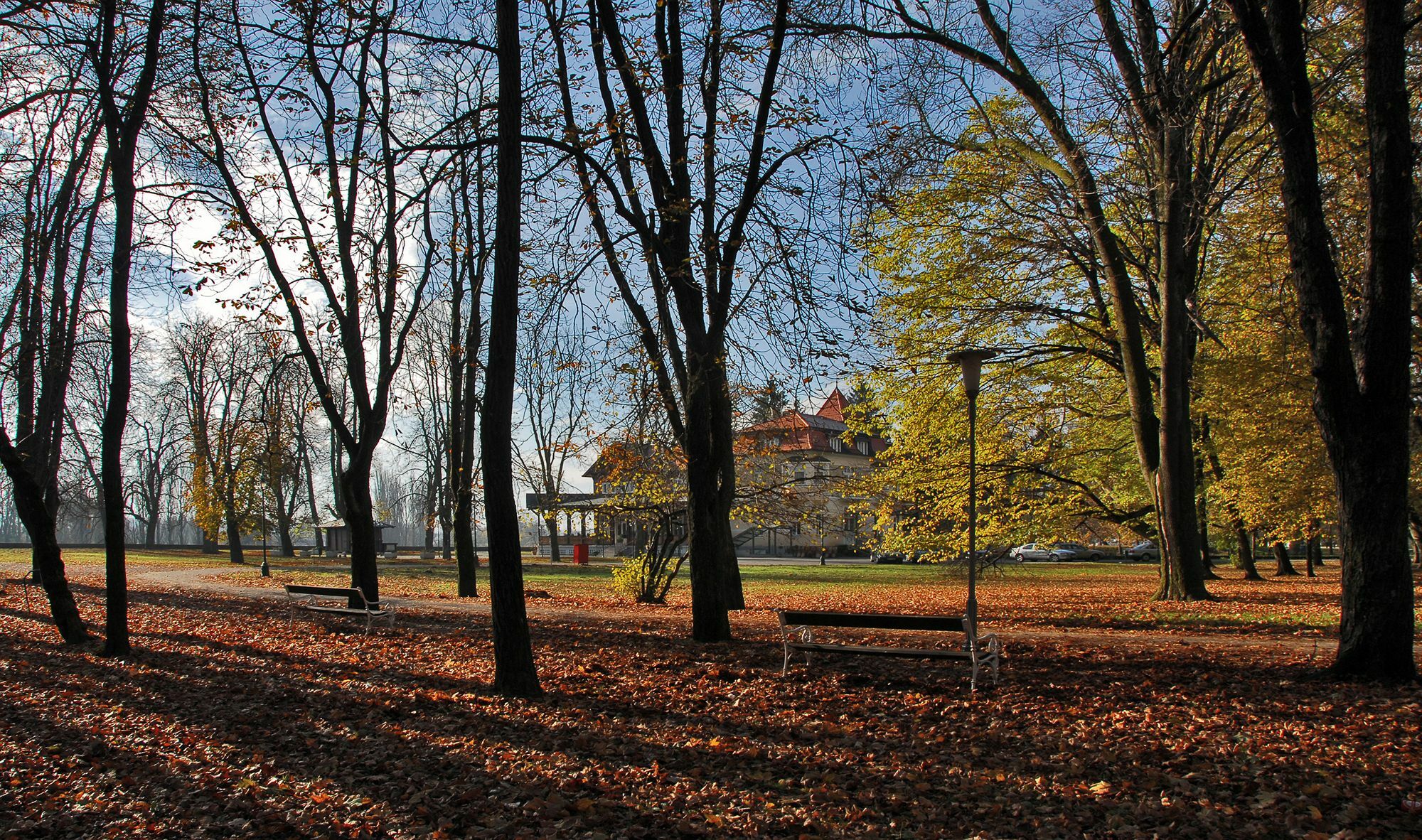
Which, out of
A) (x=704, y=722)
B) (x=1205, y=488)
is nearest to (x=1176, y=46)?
(x=704, y=722)

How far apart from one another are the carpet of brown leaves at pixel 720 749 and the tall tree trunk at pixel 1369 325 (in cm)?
60

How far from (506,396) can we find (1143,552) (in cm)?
5971

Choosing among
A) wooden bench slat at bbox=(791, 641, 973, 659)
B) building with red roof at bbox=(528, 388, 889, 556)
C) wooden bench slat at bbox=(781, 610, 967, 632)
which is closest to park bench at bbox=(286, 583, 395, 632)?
building with red roof at bbox=(528, 388, 889, 556)

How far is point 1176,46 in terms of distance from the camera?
8570 millimetres

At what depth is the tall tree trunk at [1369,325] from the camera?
266 inches

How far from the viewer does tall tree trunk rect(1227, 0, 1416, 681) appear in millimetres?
6758

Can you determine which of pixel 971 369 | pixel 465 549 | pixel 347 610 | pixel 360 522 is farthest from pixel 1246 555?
pixel 347 610

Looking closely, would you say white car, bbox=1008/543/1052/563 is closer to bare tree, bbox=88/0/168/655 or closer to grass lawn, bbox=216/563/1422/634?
grass lawn, bbox=216/563/1422/634

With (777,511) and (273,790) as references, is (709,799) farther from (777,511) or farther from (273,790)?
(777,511)

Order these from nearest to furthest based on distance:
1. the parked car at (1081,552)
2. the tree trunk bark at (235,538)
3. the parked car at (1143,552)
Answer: the tree trunk bark at (235,538) → the parked car at (1143,552) → the parked car at (1081,552)

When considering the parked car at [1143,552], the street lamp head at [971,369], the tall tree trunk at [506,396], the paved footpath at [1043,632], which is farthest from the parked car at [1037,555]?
the tall tree trunk at [506,396]

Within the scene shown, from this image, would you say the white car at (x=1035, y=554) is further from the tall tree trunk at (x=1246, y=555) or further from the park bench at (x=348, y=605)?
the park bench at (x=348, y=605)

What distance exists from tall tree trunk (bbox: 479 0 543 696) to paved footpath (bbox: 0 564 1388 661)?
17.5 ft

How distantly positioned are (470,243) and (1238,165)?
1182 centimetres
